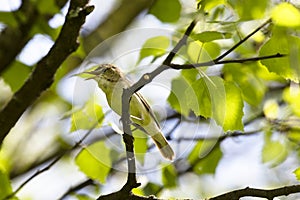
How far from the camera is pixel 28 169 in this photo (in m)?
2.21

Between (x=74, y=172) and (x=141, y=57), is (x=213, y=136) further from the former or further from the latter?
(x=74, y=172)

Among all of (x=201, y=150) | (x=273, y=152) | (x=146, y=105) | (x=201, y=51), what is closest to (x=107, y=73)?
(x=146, y=105)

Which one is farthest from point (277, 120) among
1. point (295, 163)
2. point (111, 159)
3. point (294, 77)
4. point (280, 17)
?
point (280, 17)

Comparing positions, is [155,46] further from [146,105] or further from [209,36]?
[209,36]

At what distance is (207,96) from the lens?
1310mm

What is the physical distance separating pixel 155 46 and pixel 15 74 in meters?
0.47

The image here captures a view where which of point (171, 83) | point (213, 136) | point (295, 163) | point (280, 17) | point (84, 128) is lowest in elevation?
point (295, 163)

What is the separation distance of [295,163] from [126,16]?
0.79 meters

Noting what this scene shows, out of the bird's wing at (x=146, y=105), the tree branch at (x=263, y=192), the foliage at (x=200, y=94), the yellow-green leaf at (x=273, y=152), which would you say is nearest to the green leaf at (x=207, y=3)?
the foliage at (x=200, y=94)

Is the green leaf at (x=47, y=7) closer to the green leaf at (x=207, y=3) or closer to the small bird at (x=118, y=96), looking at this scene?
the small bird at (x=118, y=96)

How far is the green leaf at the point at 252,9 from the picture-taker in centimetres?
127

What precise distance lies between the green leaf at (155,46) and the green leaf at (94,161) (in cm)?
33

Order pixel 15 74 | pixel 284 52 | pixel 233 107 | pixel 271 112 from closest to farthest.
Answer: pixel 284 52 < pixel 233 107 < pixel 15 74 < pixel 271 112

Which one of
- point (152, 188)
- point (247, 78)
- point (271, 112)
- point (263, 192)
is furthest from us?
point (271, 112)
